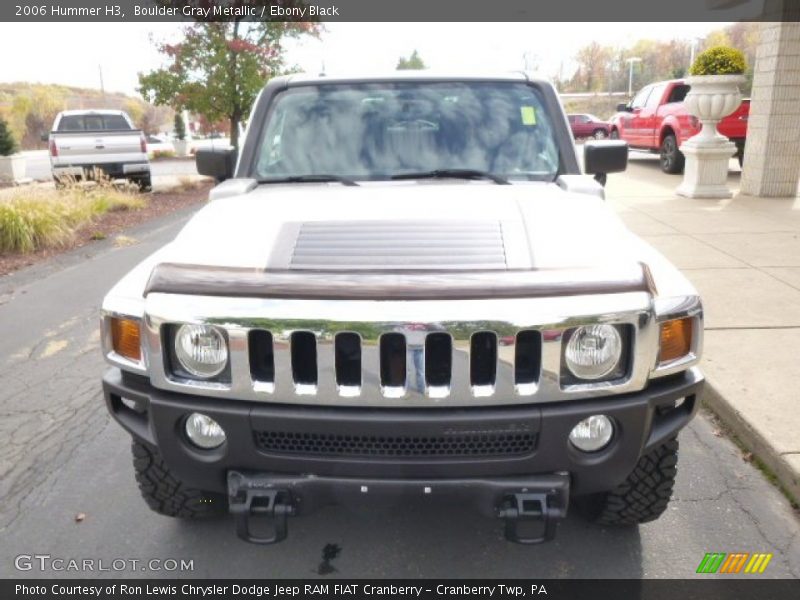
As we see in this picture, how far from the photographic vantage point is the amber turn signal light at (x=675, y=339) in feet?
7.05

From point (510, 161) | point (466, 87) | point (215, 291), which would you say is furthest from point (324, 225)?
point (466, 87)

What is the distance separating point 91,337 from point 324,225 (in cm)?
366

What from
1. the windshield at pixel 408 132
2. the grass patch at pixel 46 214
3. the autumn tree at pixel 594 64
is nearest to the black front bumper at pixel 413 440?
the windshield at pixel 408 132

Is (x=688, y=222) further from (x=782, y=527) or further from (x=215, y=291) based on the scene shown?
(x=215, y=291)

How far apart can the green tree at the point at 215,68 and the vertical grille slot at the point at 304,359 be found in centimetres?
1576

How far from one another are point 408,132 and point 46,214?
766 cm

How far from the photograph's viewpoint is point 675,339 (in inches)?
85.8

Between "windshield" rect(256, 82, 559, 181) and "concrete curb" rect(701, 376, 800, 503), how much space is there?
4.74 ft

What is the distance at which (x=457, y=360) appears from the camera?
1976 mm

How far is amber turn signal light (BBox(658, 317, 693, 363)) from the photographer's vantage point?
7.05 ft

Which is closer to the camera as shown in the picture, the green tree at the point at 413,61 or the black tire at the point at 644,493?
the black tire at the point at 644,493

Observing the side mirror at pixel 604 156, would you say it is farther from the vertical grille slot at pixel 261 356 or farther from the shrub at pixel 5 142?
the shrub at pixel 5 142

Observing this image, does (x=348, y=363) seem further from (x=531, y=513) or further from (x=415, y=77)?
(x=415, y=77)

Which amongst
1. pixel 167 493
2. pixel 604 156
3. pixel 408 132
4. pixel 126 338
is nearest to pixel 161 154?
pixel 408 132
